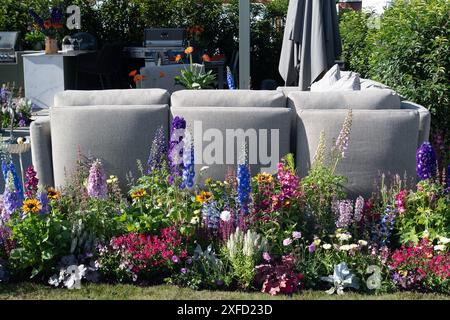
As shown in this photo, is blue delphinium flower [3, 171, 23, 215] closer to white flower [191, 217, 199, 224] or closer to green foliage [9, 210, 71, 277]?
green foliage [9, 210, 71, 277]

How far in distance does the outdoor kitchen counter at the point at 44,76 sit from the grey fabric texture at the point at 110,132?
4630 mm

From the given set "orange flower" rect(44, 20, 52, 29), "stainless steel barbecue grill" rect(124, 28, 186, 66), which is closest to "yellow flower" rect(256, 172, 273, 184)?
"stainless steel barbecue grill" rect(124, 28, 186, 66)

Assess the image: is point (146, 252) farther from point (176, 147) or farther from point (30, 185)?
point (30, 185)

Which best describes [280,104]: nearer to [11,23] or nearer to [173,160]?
[173,160]

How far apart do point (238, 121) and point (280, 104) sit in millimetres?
324

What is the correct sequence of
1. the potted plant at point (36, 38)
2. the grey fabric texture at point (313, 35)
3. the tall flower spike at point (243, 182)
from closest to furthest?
1. the tall flower spike at point (243, 182)
2. the grey fabric texture at point (313, 35)
3. the potted plant at point (36, 38)

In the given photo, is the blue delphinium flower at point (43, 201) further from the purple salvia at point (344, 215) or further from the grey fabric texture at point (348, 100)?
the grey fabric texture at point (348, 100)

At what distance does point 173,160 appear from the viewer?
369cm

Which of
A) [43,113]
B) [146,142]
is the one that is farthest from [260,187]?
[43,113]

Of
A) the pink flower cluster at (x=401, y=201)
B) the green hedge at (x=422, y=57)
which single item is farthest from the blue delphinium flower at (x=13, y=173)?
the green hedge at (x=422, y=57)

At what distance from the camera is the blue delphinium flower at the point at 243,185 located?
3.40 meters

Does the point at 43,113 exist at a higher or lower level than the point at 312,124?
lower

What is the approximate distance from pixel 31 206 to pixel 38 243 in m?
0.20

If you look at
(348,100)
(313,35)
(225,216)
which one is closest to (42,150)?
(225,216)
